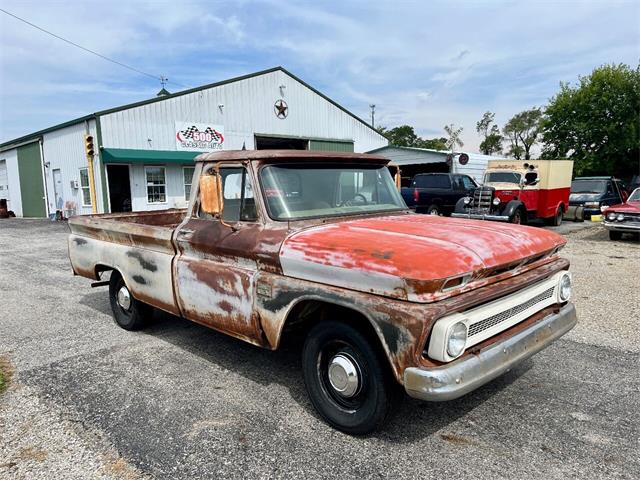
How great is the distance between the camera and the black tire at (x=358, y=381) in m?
2.79

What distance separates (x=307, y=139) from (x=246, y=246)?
821 inches

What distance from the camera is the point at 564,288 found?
3.56 m

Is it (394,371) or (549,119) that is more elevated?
(549,119)

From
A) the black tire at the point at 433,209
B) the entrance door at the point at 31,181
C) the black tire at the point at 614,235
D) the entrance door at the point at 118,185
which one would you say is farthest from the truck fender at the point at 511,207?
the entrance door at the point at 31,181

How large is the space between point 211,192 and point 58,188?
21269mm

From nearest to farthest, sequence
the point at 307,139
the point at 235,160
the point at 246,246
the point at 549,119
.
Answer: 1. the point at 246,246
2. the point at 235,160
3. the point at 307,139
4. the point at 549,119

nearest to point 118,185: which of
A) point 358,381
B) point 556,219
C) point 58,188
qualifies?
point 58,188

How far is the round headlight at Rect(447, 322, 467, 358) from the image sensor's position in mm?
2539

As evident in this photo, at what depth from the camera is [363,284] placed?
2727 millimetres

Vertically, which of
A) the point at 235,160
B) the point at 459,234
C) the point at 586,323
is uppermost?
the point at 235,160

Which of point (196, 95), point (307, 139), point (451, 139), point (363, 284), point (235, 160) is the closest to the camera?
point (363, 284)

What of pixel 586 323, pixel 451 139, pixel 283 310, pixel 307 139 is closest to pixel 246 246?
pixel 283 310

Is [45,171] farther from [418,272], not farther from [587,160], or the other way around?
[587,160]

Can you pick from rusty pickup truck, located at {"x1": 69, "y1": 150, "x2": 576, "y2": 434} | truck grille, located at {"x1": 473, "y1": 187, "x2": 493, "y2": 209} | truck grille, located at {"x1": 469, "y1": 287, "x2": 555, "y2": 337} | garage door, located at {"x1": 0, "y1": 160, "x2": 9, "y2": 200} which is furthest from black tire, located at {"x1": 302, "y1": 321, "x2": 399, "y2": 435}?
garage door, located at {"x1": 0, "y1": 160, "x2": 9, "y2": 200}
